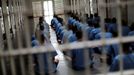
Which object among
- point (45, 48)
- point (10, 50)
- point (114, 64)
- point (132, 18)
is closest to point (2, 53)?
point (10, 50)

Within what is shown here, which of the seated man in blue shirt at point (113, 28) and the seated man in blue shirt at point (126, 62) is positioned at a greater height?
the seated man in blue shirt at point (113, 28)

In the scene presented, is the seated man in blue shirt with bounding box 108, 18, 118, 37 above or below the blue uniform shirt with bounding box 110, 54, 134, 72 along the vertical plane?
above

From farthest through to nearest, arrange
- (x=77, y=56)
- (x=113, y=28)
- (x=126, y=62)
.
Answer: (x=113, y=28) < (x=77, y=56) < (x=126, y=62)

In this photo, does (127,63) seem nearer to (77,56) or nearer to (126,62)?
(126,62)

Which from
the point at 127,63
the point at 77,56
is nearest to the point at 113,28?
the point at 77,56

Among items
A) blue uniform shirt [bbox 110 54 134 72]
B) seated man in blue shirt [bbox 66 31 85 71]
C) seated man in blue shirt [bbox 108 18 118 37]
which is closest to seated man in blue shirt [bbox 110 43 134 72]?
blue uniform shirt [bbox 110 54 134 72]

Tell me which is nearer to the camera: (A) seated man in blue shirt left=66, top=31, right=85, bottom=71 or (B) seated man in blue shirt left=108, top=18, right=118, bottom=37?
(A) seated man in blue shirt left=66, top=31, right=85, bottom=71

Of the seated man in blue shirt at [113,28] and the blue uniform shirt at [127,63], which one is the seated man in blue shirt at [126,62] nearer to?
the blue uniform shirt at [127,63]

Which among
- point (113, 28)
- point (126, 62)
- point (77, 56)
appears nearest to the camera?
point (126, 62)

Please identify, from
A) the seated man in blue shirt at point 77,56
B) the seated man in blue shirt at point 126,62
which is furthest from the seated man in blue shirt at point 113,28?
the seated man in blue shirt at point 77,56

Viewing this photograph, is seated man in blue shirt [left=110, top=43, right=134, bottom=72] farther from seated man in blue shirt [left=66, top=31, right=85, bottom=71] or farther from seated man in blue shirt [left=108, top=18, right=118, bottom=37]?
seated man in blue shirt [left=66, top=31, right=85, bottom=71]

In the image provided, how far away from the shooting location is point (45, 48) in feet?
4.69

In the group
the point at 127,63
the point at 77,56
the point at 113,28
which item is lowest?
the point at 77,56

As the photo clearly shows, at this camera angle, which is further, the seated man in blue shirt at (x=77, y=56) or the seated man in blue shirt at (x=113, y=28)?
the seated man in blue shirt at (x=113, y=28)
